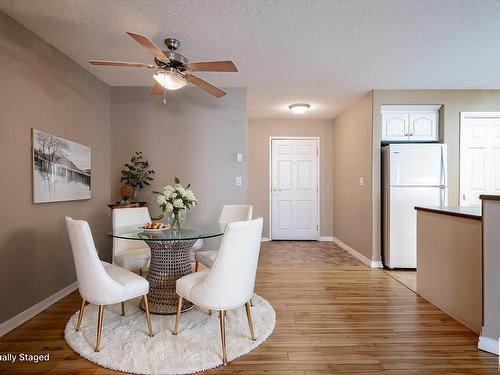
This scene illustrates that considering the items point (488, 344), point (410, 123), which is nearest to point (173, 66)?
point (488, 344)

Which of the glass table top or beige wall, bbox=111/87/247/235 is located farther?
beige wall, bbox=111/87/247/235

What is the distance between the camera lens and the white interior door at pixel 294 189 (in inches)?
218

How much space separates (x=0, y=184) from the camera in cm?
206

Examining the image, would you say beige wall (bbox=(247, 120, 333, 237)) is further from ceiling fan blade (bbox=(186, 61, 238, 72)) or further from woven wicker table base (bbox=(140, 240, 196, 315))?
ceiling fan blade (bbox=(186, 61, 238, 72))

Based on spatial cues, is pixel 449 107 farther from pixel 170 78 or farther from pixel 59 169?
pixel 59 169

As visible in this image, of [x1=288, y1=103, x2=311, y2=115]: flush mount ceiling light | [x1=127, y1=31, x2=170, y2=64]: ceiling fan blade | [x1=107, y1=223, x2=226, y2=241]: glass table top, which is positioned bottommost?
[x1=107, y1=223, x2=226, y2=241]: glass table top

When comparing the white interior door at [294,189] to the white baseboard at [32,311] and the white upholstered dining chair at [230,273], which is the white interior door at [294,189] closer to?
the white baseboard at [32,311]

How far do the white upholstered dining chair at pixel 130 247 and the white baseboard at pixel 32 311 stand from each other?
677 mm

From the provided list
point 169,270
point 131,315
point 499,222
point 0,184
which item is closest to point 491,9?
point 499,222

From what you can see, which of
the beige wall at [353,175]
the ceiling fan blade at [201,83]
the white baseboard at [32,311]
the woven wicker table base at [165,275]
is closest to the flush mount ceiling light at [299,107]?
the beige wall at [353,175]

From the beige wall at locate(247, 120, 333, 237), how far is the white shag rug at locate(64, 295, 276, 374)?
322 centimetres

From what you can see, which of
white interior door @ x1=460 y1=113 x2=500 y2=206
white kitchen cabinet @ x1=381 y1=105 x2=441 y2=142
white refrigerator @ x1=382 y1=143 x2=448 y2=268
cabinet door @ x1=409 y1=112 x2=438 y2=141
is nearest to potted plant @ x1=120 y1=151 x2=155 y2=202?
white refrigerator @ x1=382 y1=143 x2=448 y2=268

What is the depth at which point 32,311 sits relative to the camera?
2326mm

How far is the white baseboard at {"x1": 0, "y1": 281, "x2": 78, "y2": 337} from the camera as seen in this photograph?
6.78 feet
